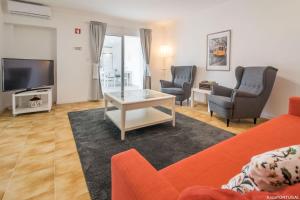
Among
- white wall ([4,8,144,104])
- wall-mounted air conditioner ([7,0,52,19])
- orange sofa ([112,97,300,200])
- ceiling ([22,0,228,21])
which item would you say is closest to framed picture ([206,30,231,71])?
ceiling ([22,0,228,21])

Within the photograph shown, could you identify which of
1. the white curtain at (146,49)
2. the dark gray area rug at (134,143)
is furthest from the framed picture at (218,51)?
the white curtain at (146,49)

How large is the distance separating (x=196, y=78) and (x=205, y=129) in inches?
93.5

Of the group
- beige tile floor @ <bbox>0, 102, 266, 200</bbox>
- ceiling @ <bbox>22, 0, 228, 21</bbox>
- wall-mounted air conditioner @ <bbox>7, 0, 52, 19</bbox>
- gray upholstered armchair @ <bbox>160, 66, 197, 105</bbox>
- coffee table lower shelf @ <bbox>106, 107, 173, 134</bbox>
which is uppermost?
ceiling @ <bbox>22, 0, 228, 21</bbox>

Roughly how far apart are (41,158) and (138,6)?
3711 millimetres

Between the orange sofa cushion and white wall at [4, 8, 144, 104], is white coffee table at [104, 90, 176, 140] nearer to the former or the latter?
the orange sofa cushion

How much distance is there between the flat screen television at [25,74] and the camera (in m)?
3.43

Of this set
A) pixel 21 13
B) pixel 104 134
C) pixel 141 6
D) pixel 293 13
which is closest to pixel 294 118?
pixel 293 13

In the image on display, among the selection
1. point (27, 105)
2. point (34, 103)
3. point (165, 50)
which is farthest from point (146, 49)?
point (27, 105)

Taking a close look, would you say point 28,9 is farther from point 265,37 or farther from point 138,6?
point 265,37

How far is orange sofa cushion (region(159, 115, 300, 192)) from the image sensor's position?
0.98m

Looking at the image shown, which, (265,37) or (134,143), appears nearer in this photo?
(134,143)

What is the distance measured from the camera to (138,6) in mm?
4203

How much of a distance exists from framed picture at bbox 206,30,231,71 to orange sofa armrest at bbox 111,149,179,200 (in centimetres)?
390

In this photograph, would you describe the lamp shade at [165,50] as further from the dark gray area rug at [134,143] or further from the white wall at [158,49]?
the dark gray area rug at [134,143]
